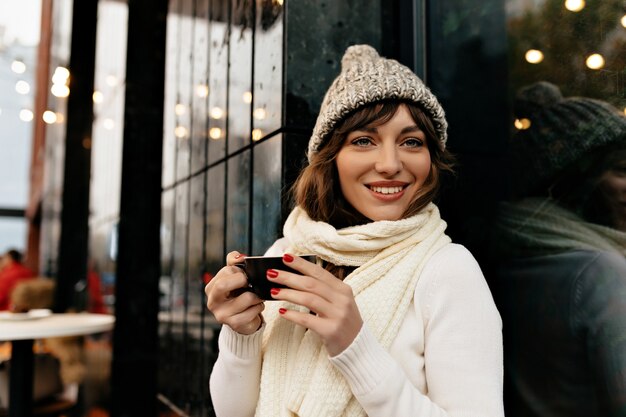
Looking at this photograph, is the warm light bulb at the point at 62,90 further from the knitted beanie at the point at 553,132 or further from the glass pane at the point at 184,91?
the knitted beanie at the point at 553,132

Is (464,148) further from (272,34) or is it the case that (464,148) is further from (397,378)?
(397,378)

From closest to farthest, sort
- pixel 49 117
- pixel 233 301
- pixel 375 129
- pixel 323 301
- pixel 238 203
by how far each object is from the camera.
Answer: pixel 323 301 < pixel 233 301 < pixel 375 129 < pixel 238 203 < pixel 49 117

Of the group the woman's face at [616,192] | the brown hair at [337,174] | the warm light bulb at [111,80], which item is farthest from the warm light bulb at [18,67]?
the woman's face at [616,192]

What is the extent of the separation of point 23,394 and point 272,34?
7.83 feet

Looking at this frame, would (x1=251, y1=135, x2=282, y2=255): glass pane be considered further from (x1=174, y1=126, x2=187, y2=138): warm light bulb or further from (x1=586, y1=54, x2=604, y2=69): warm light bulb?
(x1=174, y1=126, x2=187, y2=138): warm light bulb

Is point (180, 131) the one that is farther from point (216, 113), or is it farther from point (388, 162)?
point (388, 162)

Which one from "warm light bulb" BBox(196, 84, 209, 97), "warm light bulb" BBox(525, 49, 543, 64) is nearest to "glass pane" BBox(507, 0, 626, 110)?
"warm light bulb" BBox(525, 49, 543, 64)

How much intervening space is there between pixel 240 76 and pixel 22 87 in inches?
219

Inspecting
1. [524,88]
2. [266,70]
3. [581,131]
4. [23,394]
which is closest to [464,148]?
[524,88]

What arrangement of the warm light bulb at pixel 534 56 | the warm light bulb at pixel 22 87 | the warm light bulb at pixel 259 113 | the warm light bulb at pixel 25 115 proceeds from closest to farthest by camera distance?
1. the warm light bulb at pixel 534 56
2. the warm light bulb at pixel 259 113
3. the warm light bulb at pixel 22 87
4. the warm light bulb at pixel 25 115

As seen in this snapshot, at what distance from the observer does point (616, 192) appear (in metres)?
1.09

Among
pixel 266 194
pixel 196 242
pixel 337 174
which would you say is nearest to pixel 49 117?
pixel 196 242

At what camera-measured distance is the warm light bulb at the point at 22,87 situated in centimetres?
617

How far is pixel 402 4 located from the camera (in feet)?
5.76
